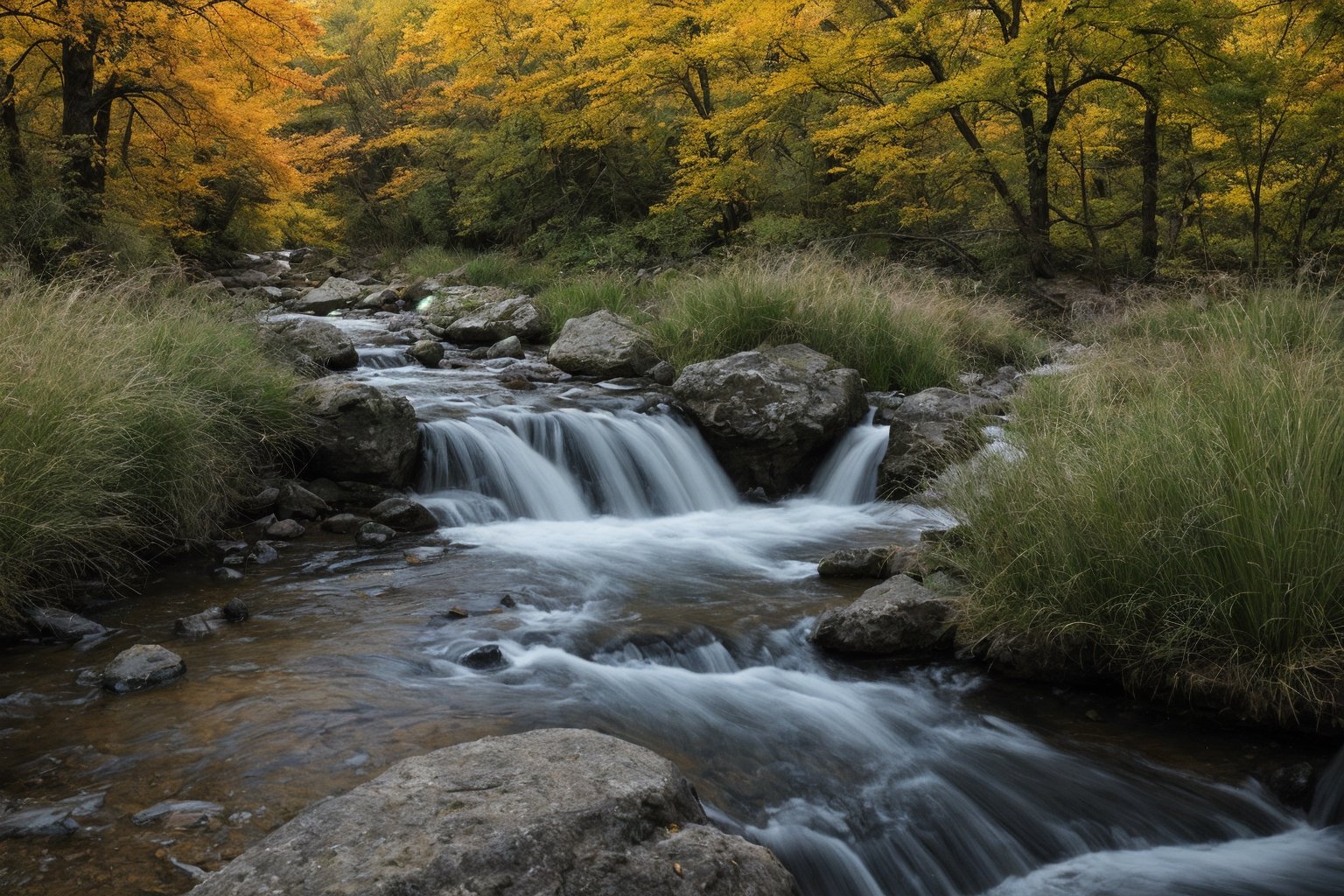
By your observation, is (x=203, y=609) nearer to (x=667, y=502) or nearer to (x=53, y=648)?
(x=53, y=648)

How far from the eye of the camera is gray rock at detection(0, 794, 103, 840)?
2.71 meters

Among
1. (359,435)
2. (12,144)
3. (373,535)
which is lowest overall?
(373,535)

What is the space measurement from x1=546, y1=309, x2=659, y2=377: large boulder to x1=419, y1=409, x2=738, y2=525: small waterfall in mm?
2124

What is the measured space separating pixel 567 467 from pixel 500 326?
21.1 feet

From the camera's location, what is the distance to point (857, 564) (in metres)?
5.89

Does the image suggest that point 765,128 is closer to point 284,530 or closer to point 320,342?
point 320,342

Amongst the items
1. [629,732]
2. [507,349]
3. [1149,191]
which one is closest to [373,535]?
[629,732]

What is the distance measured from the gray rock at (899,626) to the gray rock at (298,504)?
4067mm

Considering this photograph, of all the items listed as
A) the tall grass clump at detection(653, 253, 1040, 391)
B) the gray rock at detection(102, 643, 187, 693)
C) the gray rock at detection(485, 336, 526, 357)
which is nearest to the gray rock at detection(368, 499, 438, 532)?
the gray rock at detection(102, 643, 187, 693)

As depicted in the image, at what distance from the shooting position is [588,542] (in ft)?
22.9

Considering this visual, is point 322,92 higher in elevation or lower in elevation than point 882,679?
higher

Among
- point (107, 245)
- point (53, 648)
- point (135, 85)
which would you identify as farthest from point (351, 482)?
point (135, 85)

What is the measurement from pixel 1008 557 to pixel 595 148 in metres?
19.2

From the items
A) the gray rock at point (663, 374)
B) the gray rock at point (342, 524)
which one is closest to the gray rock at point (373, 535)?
the gray rock at point (342, 524)
